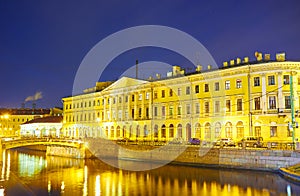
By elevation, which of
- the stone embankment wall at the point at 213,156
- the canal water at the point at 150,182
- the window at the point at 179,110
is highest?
the window at the point at 179,110

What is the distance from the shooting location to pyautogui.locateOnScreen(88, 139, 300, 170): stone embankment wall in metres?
33.4

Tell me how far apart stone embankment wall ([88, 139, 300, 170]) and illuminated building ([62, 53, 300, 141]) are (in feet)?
24.7

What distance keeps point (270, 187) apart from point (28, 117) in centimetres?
10681

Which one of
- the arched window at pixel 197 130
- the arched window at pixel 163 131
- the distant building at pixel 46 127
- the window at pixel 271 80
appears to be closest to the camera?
the window at pixel 271 80

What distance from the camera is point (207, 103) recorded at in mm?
50344

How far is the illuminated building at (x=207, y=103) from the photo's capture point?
141ft

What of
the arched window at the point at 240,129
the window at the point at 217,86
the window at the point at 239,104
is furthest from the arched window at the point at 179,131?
the window at the point at 239,104

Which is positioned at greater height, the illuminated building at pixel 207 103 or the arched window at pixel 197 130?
the illuminated building at pixel 207 103

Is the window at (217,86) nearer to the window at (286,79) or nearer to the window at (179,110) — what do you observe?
the window at (179,110)

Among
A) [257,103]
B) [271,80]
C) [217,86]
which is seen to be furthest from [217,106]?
[271,80]

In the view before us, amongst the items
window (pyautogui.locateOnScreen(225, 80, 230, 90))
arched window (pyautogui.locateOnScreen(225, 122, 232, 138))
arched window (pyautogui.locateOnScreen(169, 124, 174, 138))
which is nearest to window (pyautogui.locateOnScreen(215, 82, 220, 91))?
window (pyautogui.locateOnScreen(225, 80, 230, 90))

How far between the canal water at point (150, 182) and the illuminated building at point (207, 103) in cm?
1048

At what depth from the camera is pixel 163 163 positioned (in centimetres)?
4484

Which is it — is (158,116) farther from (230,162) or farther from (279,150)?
(279,150)
